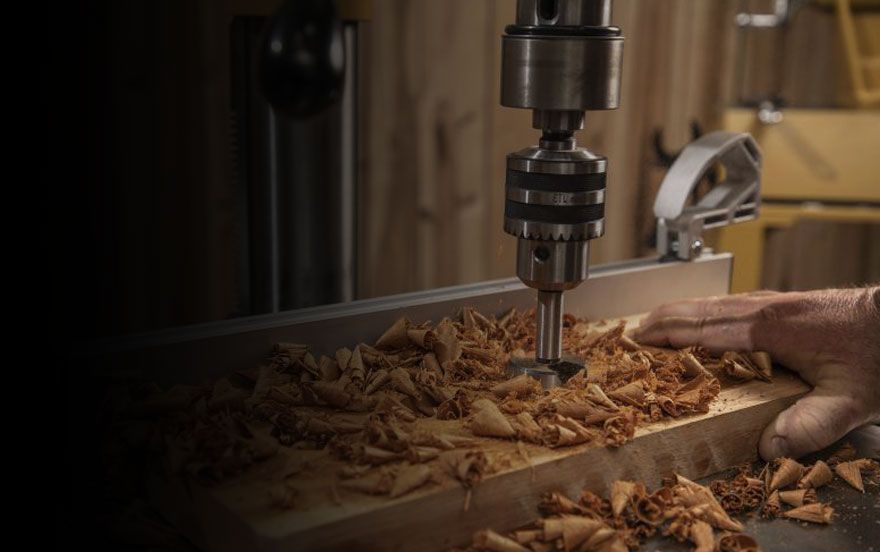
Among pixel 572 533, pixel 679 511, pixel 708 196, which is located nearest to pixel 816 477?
pixel 679 511

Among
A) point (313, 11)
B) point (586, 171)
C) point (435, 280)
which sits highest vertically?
point (313, 11)

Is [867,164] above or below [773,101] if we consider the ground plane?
below

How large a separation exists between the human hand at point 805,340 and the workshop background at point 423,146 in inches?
17.9

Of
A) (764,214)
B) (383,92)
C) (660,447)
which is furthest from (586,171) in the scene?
(764,214)

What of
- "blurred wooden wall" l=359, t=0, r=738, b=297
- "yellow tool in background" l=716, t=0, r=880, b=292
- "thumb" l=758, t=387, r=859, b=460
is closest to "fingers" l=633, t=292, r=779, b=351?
"thumb" l=758, t=387, r=859, b=460

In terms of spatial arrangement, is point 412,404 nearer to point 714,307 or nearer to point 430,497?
point 430,497

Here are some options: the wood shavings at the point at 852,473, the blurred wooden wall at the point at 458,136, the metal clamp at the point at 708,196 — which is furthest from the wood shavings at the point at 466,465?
the blurred wooden wall at the point at 458,136

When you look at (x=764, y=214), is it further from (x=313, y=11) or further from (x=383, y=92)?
(x=313, y=11)

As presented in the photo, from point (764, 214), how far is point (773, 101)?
0.97ft

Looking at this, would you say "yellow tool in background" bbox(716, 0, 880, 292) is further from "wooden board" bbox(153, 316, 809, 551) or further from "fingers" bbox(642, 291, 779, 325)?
"wooden board" bbox(153, 316, 809, 551)

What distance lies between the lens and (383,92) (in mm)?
2254

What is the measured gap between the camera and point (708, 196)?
1.38m

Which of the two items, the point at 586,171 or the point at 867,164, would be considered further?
the point at 867,164

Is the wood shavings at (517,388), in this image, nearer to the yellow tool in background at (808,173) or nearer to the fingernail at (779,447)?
the fingernail at (779,447)
